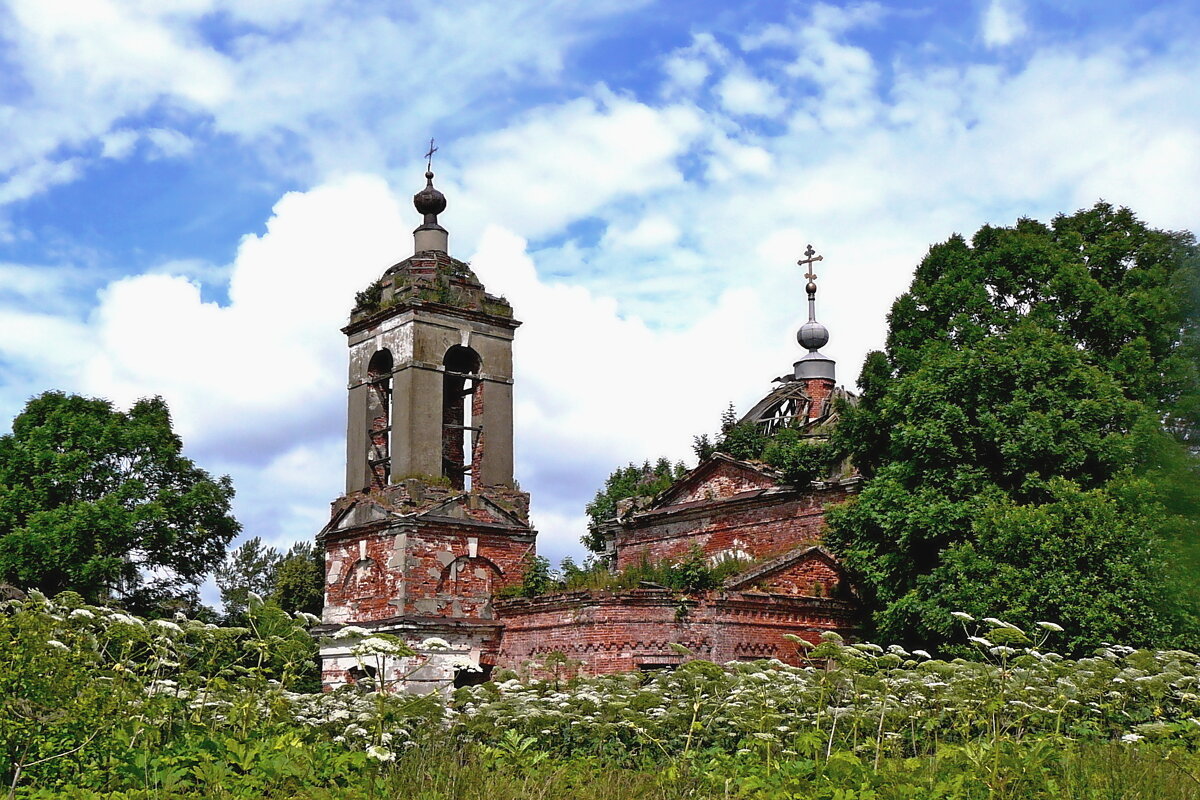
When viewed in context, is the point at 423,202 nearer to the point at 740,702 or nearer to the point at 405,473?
the point at 405,473

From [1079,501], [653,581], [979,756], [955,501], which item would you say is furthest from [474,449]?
[979,756]

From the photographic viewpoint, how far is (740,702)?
34.9ft

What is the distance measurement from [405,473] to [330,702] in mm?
13350

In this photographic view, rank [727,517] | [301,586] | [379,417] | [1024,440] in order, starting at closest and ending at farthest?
[1024,440], [379,417], [727,517], [301,586]

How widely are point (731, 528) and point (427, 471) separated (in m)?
7.25

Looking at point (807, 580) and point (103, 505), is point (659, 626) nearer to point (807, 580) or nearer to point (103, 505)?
point (807, 580)

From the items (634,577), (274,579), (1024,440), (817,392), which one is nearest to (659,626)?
(634,577)

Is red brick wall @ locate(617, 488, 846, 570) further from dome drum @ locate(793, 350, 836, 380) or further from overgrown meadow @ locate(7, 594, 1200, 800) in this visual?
A: overgrown meadow @ locate(7, 594, 1200, 800)

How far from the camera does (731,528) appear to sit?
27453 millimetres

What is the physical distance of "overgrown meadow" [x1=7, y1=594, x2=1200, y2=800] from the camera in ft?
26.8

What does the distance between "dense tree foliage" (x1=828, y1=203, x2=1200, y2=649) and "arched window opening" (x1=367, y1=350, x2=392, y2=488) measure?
31.3ft

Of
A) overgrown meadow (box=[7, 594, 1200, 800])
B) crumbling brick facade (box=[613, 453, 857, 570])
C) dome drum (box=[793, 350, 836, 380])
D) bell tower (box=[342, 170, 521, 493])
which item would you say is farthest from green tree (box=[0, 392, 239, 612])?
overgrown meadow (box=[7, 594, 1200, 800])

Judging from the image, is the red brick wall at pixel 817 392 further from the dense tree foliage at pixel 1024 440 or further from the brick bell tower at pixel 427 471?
the brick bell tower at pixel 427 471

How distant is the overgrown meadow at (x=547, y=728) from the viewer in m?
8.18
